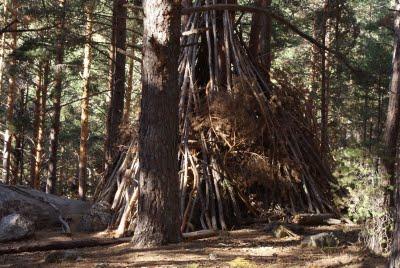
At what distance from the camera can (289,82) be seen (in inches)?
387

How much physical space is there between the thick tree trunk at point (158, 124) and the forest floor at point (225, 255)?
39 centimetres

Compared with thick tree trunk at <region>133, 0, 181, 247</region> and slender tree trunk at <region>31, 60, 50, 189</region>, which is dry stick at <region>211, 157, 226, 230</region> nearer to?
thick tree trunk at <region>133, 0, 181, 247</region>

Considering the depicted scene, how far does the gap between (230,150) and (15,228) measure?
367 cm

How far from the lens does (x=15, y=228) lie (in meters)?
7.76

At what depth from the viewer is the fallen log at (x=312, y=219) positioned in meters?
7.91

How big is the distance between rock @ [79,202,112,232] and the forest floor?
1588 millimetres

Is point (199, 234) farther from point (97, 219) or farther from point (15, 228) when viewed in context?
point (15, 228)

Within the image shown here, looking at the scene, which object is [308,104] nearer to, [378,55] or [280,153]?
[280,153]

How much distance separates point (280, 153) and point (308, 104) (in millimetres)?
1553

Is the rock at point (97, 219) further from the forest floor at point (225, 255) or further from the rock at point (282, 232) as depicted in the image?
the rock at point (282, 232)

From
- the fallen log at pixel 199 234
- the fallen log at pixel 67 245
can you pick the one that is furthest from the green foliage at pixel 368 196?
the fallen log at pixel 67 245

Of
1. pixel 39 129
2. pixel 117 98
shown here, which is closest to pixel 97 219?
pixel 117 98

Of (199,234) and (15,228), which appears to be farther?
(15,228)

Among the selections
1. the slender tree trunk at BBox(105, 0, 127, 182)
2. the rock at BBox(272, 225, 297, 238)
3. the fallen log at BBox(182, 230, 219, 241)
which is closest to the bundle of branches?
the fallen log at BBox(182, 230, 219, 241)
